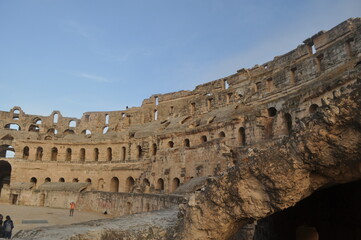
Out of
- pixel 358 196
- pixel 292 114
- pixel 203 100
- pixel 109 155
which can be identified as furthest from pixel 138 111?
pixel 358 196

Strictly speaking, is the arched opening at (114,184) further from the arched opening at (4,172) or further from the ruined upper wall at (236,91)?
the arched opening at (4,172)

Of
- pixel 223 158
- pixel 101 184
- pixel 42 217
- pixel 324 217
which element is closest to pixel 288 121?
pixel 223 158

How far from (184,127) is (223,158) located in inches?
484

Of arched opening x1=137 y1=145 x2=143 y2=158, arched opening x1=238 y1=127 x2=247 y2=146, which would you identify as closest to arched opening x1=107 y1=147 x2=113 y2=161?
arched opening x1=137 y1=145 x2=143 y2=158

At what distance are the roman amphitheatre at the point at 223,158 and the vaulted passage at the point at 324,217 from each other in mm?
27

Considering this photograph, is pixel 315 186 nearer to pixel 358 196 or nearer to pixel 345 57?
pixel 358 196

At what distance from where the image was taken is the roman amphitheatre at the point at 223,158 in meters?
4.27

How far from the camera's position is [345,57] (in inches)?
743

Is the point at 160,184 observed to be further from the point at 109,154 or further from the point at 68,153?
the point at 68,153

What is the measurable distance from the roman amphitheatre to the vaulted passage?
0.09 feet

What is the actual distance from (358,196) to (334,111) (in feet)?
13.0

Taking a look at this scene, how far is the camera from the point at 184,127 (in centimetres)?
2936

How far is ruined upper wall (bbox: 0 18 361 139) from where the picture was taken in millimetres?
20672

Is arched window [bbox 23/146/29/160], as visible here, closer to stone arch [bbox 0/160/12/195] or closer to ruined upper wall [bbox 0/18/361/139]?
stone arch [bbox 0/160/12/195]
